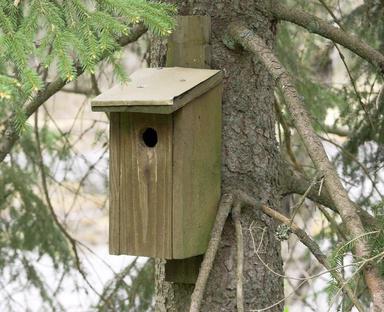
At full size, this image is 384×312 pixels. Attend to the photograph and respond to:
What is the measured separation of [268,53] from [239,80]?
11.9 inches

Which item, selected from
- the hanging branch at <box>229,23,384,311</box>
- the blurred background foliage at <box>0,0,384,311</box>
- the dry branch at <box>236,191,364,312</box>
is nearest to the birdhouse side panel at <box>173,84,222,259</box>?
the dry branch at <box>236,191,364,312</box>

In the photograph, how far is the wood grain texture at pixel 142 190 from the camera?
2795 mm

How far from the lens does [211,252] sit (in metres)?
2.83

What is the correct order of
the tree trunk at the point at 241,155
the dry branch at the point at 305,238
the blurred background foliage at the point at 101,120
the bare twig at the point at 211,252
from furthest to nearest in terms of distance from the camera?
the tree trunk at the point at 241,155 → the bare twig at the point at 211,252 → the blurred background foliage at the point at 101,120 → the dry branch at the point at 305,238

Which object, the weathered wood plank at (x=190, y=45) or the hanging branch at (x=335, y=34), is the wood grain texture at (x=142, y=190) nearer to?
the weathered wood plank at (x=190, y=45)

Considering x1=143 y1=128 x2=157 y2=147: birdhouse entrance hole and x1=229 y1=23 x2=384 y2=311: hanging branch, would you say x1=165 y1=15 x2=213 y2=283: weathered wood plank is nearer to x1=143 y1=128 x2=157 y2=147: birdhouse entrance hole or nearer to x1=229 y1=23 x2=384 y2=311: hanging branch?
x1=229 y1=23 x2=384 y2=311: hanging branch

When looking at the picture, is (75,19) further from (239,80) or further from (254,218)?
(254,218)

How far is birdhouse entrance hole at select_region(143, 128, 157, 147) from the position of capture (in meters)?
2.88

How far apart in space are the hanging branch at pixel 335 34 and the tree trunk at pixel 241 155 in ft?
0.41

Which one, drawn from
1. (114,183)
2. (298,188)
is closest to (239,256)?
(114,183)

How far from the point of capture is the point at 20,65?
229 cm

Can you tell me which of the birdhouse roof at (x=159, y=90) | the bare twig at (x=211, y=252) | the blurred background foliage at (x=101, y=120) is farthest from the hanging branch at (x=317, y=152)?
the bare twig at (x=211, y=252)

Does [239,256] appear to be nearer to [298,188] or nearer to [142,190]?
[142,190]

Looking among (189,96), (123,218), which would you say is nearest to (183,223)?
(123,218)
